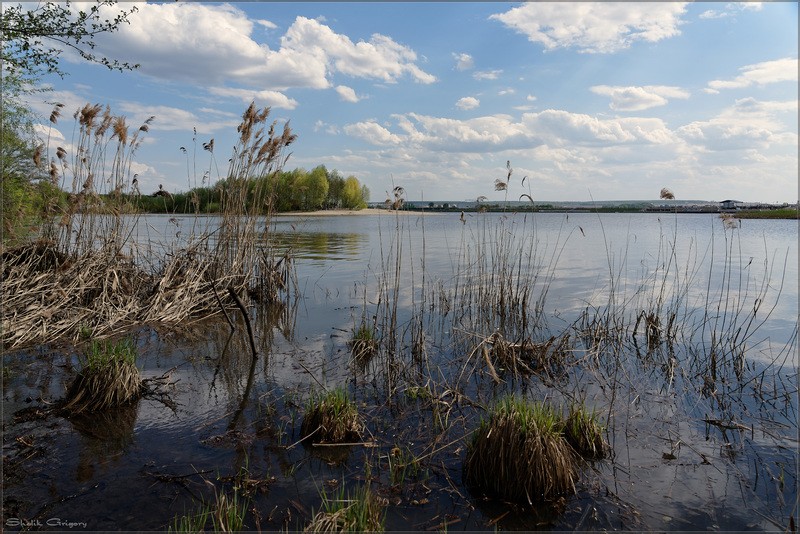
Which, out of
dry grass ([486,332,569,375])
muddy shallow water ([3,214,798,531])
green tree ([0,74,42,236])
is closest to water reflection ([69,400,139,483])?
muddy shallow water ([3,214,798,531])

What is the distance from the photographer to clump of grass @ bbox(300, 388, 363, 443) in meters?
4.67

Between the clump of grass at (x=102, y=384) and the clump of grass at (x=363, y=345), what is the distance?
294 centimetres

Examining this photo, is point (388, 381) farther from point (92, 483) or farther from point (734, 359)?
point (734, 359)

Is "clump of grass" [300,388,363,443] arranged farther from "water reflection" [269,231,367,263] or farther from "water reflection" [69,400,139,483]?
"water reflection" [269,231,367,263]

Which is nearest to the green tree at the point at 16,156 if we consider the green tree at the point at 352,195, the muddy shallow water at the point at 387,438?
the muddy shallow water at the point at 387,438

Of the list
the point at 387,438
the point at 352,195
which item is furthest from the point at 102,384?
the point at 352,195

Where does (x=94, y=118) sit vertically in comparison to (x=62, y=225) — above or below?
above

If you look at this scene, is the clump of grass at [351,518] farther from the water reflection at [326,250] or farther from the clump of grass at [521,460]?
the water reflection at [326,250]

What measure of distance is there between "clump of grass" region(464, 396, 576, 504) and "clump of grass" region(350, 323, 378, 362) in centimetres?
337

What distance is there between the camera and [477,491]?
13.0ft

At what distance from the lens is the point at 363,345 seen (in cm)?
743

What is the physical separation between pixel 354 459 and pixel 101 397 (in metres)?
2.93

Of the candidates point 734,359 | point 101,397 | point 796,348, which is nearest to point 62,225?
point 101,397

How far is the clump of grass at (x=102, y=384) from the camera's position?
5203 mm
